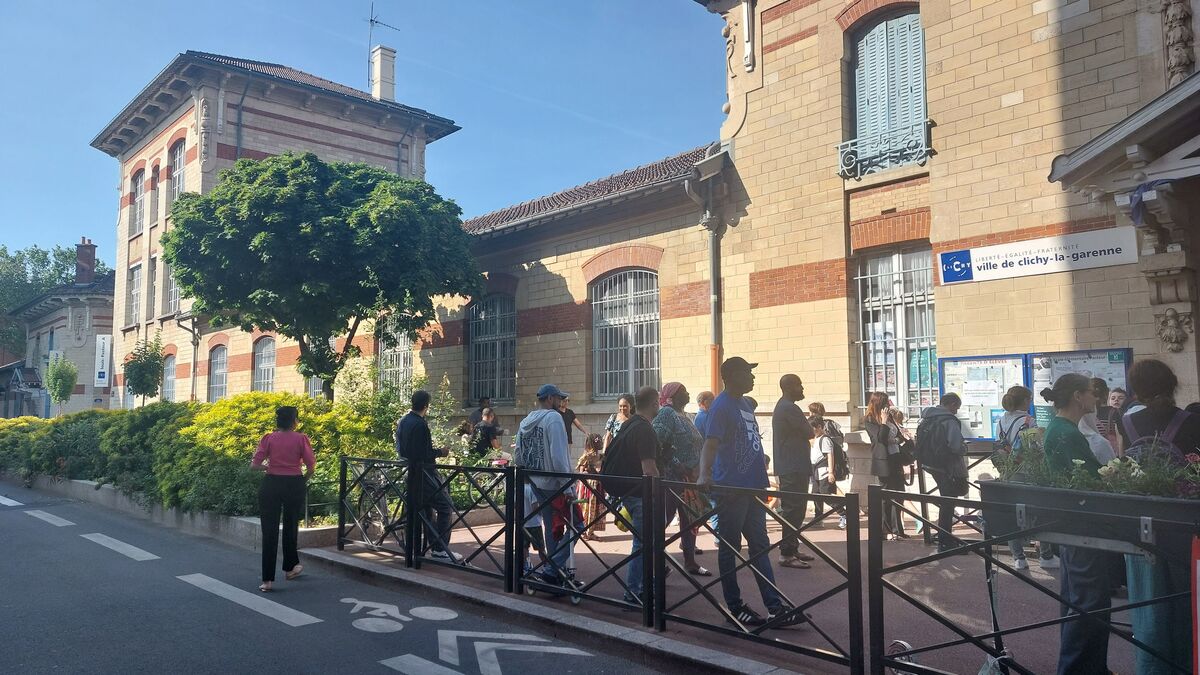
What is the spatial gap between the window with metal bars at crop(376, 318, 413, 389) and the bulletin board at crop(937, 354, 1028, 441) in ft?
38.7

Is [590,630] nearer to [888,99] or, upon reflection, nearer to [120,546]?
[120,546]

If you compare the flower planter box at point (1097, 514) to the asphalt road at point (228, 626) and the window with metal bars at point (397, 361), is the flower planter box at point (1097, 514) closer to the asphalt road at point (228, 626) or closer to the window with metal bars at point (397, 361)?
the asphalt road at point (228, 626)

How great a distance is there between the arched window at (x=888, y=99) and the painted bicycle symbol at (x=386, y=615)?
746 cm

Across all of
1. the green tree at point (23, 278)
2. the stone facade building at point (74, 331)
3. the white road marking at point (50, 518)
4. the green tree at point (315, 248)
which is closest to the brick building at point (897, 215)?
the green tree at point (315, 248)

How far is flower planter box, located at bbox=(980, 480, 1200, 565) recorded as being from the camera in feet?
10.5

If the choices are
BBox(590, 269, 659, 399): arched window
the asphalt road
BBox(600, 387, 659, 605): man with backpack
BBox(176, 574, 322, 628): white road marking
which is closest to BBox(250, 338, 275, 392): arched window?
BBox(590, 269, 659, 399): arched window

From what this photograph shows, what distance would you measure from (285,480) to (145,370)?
807 inches

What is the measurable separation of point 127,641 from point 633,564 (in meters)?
3.47

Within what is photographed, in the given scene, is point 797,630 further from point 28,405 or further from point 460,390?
point 28,405

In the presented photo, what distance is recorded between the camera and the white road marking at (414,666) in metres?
4.80

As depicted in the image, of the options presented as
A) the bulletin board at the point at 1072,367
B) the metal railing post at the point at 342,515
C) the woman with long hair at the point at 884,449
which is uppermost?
the bulletin board at the point at 1072,367

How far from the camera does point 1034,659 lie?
4.58m

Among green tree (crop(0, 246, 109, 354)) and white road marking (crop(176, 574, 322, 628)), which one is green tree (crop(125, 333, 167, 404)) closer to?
white road marking (crop(176, 574, 322, 628))

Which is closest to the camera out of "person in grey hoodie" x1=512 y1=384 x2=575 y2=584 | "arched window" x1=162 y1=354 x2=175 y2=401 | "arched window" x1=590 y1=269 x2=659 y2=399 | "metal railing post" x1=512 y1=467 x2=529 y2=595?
"person in grey hoodie" x1=512 y1=384 x2=575 y2=584
